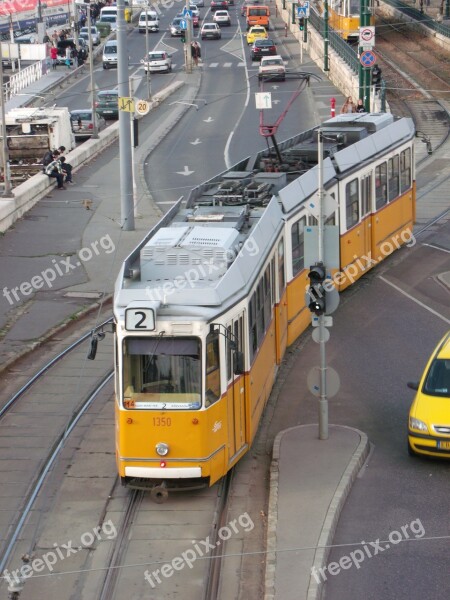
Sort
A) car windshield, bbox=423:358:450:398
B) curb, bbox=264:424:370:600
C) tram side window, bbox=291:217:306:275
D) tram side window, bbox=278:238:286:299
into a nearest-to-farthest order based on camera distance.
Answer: curb, bbox=264:424:370:600 < car windshield, bbox=423:358:450:398 < tram side window, bbox=278:238:286:299 < tram side window, bbox=291:217:306:275

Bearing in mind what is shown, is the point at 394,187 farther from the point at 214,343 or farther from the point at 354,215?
the point at 214,343

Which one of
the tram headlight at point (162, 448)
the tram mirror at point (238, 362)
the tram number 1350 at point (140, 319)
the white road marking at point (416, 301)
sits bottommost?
the white road marking at point (416, 301)

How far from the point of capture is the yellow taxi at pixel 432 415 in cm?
1547

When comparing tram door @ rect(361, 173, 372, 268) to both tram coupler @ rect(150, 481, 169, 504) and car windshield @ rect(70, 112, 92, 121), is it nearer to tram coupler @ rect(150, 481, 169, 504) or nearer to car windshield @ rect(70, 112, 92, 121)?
tram coupler @ rect(150, 481, 169, 504)

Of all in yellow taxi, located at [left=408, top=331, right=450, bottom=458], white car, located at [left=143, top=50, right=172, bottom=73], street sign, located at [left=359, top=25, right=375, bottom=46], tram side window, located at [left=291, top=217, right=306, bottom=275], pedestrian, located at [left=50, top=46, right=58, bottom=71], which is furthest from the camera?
pedestrian, located at [left=50, top=46, right=58, bottom=71]

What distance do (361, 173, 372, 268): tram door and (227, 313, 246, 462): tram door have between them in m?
10.2

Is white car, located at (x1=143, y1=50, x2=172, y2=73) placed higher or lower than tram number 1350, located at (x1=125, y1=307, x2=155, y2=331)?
lower

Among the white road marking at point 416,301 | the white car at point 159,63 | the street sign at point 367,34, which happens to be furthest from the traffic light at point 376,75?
the white car at point 159,63

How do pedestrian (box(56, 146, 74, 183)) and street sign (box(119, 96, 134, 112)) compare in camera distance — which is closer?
street sign (box(119, 96, 134, 112))

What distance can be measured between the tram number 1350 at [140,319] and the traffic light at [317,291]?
319cm

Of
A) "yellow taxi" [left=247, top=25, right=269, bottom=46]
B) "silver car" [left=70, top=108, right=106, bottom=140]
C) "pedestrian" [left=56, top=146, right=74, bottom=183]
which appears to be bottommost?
"yellow taxi" [left=247, top=25, right=269, bottom=46]

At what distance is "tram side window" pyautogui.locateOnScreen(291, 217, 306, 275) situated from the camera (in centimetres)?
2019

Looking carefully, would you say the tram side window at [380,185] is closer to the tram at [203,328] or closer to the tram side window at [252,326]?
the tram at [203,328]

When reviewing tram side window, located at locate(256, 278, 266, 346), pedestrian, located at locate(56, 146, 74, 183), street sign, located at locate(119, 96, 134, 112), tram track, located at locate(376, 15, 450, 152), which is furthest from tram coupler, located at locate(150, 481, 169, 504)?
tram track, located at locate(376, 15, 450, 152)
